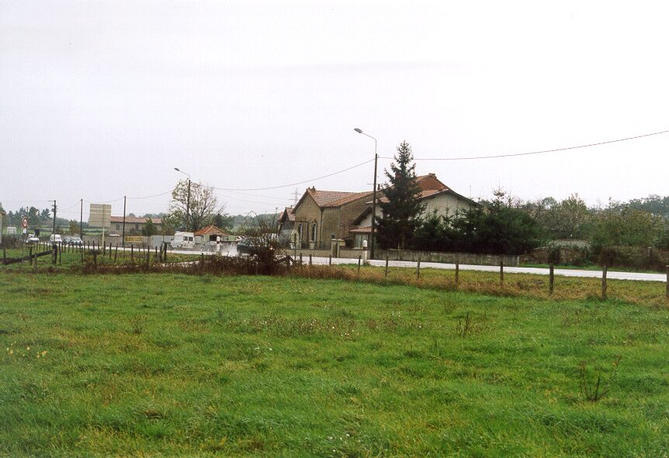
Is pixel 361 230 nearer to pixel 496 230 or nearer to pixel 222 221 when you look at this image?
pixel 496 230

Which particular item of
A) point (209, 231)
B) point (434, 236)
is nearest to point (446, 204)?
point (434, 236)

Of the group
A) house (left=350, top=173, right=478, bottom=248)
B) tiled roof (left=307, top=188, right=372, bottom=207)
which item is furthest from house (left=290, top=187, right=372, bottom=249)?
house (left=350, top=173, right=478, bottom=248)

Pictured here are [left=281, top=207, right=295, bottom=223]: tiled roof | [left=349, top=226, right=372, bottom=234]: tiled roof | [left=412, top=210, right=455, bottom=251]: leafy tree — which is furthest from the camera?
[left=281, top=207, right=295, bottom=223]: tiled roof

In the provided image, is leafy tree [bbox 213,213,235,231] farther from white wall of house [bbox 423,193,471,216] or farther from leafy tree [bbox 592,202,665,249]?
leafy tree [bbox 592,202,665,249]

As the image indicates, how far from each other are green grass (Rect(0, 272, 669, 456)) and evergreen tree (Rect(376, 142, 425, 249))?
127 feet

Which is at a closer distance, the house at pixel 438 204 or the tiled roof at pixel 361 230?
the house at pixel 438 204

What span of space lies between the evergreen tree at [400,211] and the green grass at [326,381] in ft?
127

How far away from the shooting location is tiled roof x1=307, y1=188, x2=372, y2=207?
69.0m

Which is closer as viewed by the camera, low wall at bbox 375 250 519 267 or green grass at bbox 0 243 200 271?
green grass at bbox 0 243 200 271

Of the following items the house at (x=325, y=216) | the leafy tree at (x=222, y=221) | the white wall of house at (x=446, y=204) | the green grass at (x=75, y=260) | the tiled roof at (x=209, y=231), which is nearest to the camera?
the green grass at (x=75, y=260)

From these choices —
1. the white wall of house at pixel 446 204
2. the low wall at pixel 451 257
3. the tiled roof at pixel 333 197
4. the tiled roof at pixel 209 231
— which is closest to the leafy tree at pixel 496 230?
the low wall at pixel 451 257

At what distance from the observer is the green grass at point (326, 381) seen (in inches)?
217

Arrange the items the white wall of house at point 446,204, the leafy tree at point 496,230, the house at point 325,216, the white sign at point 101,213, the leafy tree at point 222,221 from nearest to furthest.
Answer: the leafy tree at point 496,230 → the white sign at point 101,213 → the white wall of house at point 446,204 → the house at point 325,216 → the leafy tree at point 222,221

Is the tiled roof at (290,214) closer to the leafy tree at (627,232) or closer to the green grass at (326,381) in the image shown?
the leafy tree at (627,232)
